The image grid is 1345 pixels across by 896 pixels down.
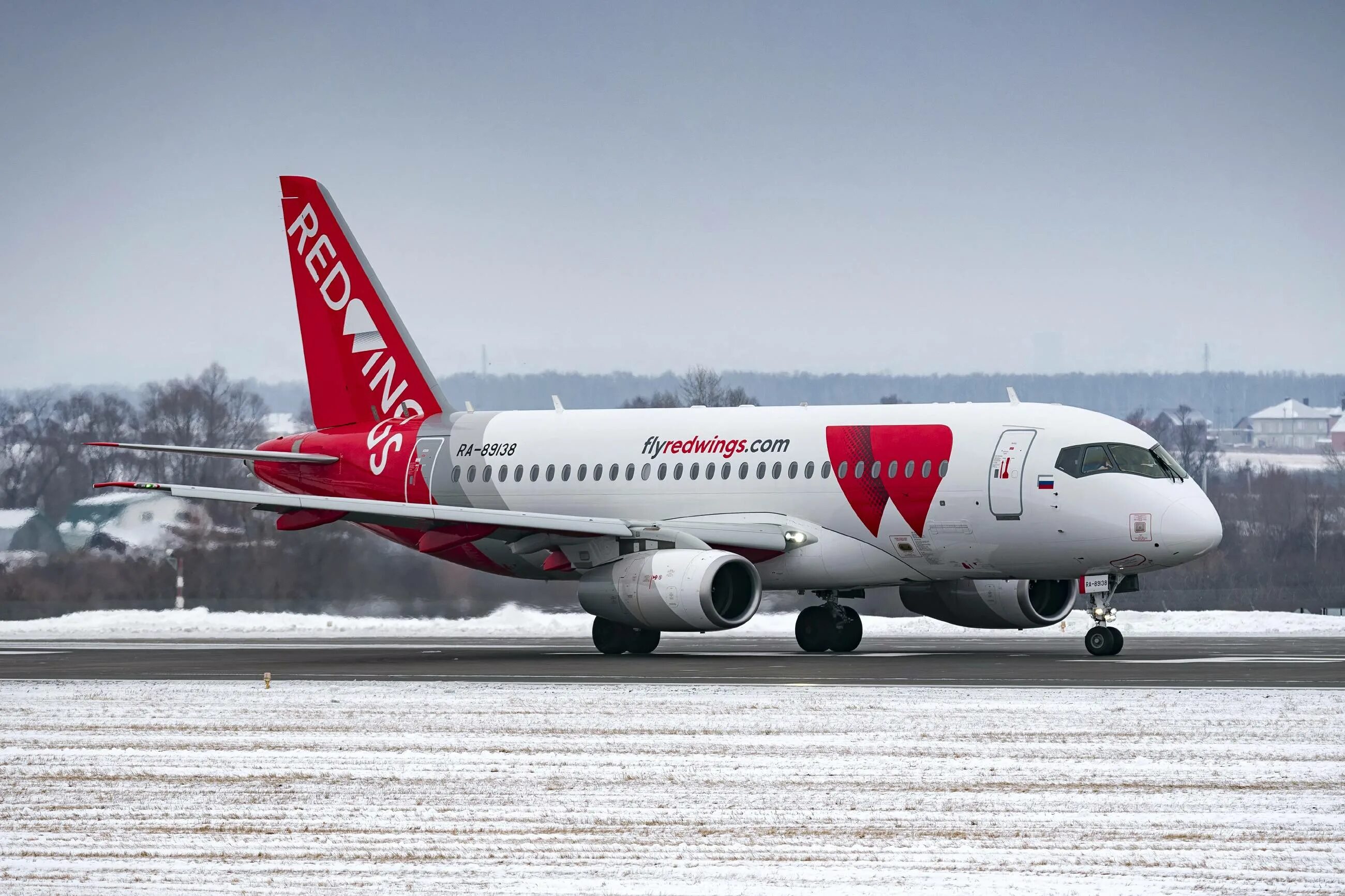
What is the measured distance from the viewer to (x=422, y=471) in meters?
37.0

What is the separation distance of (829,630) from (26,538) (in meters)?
24.6

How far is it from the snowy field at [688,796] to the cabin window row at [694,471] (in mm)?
10408

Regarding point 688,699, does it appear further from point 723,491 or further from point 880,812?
point 723,491

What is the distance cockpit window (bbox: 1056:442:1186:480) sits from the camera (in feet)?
95.8

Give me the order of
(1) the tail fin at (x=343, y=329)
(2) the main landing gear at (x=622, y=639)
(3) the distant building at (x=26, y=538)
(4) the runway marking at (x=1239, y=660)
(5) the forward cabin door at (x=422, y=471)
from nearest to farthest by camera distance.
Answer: (4) the runway marking at (x=1239, y=660) < (2) the main landing gear at (x=622, y=639) < (5) the forward cabin door at (x=422, y=471) < (1) the tail fin at (x=343, y=329) < (3) the distant building at (x=26, y=538)

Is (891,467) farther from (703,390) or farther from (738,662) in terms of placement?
(703,390)

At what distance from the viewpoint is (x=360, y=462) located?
37.6 meters

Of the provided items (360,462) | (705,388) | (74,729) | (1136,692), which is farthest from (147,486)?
(705,388)

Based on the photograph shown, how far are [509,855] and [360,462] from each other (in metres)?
27.2

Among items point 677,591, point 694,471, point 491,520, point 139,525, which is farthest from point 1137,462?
point 139,525

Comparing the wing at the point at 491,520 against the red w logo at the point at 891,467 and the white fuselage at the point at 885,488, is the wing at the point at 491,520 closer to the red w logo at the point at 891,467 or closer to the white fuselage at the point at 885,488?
the white fuselage at the point at 885,488

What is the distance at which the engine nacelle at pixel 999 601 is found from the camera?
32.3 m

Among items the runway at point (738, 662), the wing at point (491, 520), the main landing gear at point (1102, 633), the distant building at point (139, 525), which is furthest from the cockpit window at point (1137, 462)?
the distant building at point (139, 525)

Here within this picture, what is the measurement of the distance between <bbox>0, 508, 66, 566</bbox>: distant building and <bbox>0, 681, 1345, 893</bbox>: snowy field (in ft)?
93.5
